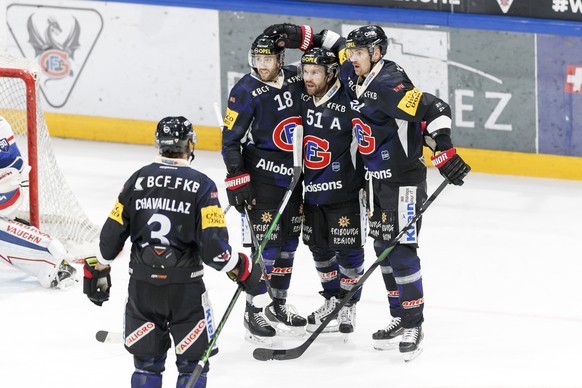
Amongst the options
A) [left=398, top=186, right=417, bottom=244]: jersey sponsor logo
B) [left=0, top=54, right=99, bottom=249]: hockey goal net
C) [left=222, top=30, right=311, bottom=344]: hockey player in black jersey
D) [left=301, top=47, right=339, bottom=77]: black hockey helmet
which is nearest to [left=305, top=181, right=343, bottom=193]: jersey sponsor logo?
[left=222, top=30, right=311, bottom=344]: hockey player in black jersey

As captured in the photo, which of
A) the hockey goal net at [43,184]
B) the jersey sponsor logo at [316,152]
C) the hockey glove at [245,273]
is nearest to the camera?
the hockey glove at [245,273]

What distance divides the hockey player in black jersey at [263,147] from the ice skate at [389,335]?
1.73ft

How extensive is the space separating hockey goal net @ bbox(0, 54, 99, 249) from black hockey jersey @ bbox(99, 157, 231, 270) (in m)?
2.52

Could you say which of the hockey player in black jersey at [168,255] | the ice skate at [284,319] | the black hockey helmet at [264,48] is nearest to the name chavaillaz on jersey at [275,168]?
the black hockey helmet at [264,48]

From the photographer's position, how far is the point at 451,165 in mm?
6180

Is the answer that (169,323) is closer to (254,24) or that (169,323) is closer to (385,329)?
(385,329)

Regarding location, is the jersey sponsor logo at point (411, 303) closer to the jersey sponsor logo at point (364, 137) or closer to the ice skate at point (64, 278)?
the jersey sponsor logo at point (364, 137)

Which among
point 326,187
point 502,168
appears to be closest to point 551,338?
point 326,187

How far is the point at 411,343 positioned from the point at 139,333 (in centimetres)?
162

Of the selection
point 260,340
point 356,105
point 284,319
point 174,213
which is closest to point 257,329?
point 260,340

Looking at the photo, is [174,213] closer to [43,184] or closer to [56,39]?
[43,184]

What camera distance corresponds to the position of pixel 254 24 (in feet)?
32.3

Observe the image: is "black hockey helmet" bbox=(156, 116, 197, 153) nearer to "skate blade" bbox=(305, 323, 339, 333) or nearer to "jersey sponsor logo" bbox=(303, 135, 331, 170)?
"jersey sponsor logo" bbox=(303, 135, 331, 170)

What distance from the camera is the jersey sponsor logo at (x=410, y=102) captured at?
20.3 feet
